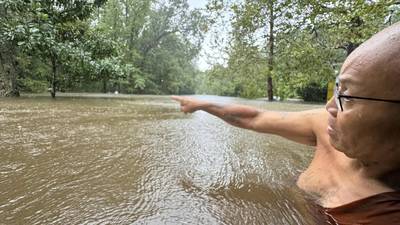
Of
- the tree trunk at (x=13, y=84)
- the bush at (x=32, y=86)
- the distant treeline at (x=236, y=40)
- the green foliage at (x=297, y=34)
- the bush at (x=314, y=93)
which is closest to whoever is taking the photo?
the green foliage at (x=297, y=34)

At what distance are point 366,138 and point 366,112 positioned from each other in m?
0.08

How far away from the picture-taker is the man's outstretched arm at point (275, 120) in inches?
48.3

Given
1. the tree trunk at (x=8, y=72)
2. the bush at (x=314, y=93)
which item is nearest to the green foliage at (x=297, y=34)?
the bush at (x=314, y=93)

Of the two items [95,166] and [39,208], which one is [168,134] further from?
[39,208]

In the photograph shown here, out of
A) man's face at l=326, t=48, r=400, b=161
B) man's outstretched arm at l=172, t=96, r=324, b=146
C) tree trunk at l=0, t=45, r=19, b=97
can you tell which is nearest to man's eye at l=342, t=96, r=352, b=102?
man's face at l=326, t=48, r=400, b=161

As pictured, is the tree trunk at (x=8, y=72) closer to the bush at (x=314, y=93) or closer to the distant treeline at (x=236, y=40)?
the distant treeline at (x=236, y=40)

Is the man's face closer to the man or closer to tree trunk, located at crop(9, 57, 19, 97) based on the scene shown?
the man

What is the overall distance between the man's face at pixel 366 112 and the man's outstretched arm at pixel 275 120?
357 mm

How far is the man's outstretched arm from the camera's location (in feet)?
4.02

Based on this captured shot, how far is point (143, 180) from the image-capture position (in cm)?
115

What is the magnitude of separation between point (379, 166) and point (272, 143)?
1.40 metres

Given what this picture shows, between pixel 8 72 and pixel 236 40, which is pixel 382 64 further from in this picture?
pixel 236 40

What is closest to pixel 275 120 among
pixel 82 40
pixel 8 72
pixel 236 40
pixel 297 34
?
pixel 82 40

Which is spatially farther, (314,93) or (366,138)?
(314,93)
